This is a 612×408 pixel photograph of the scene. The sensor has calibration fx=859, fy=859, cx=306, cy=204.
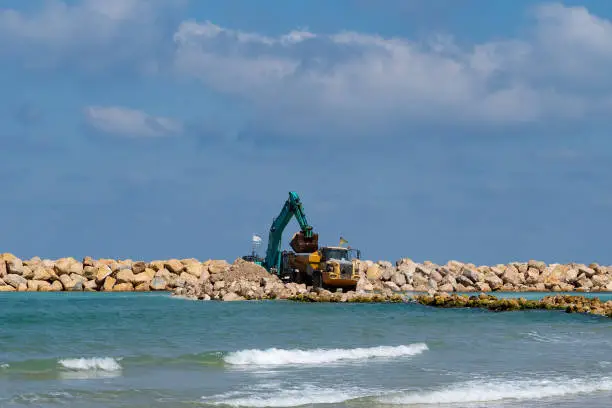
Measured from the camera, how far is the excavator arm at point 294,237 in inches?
1955

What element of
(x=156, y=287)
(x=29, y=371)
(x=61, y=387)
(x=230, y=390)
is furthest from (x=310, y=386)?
(x=156, y=287)

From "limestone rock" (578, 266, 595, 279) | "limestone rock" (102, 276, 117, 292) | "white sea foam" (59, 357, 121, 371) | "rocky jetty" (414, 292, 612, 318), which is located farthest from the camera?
"limestone rock" (578, 266, 595, 279)

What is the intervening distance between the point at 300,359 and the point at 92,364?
5.23m

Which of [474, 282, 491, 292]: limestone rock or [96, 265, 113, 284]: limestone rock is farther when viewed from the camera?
[474, 282, 491, 292]: limestone rock

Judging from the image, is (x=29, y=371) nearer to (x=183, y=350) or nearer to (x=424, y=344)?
(x=183, y=350)

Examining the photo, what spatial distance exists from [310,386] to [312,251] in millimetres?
32156

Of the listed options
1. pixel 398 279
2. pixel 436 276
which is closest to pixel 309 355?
pixel 398 279

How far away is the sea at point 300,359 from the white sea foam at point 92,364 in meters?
0.03

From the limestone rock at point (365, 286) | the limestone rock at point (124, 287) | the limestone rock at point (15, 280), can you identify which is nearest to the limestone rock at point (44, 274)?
the limestone rock at point (15, 280)

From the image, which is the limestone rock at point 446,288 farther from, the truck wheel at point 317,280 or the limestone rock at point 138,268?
the limestone rock at point 138,268

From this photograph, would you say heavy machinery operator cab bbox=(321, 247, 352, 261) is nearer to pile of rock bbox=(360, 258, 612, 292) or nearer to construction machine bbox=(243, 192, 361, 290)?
construction machine bbox=(243, 192, 361, 290)

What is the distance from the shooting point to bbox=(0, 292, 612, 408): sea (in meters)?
16.0

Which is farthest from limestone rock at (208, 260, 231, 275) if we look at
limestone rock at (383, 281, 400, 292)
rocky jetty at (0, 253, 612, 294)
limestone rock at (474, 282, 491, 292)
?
limestone rock at (474, 282, 491, 292)

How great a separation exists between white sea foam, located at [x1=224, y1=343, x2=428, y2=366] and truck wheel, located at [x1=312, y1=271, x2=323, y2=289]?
23164mm
